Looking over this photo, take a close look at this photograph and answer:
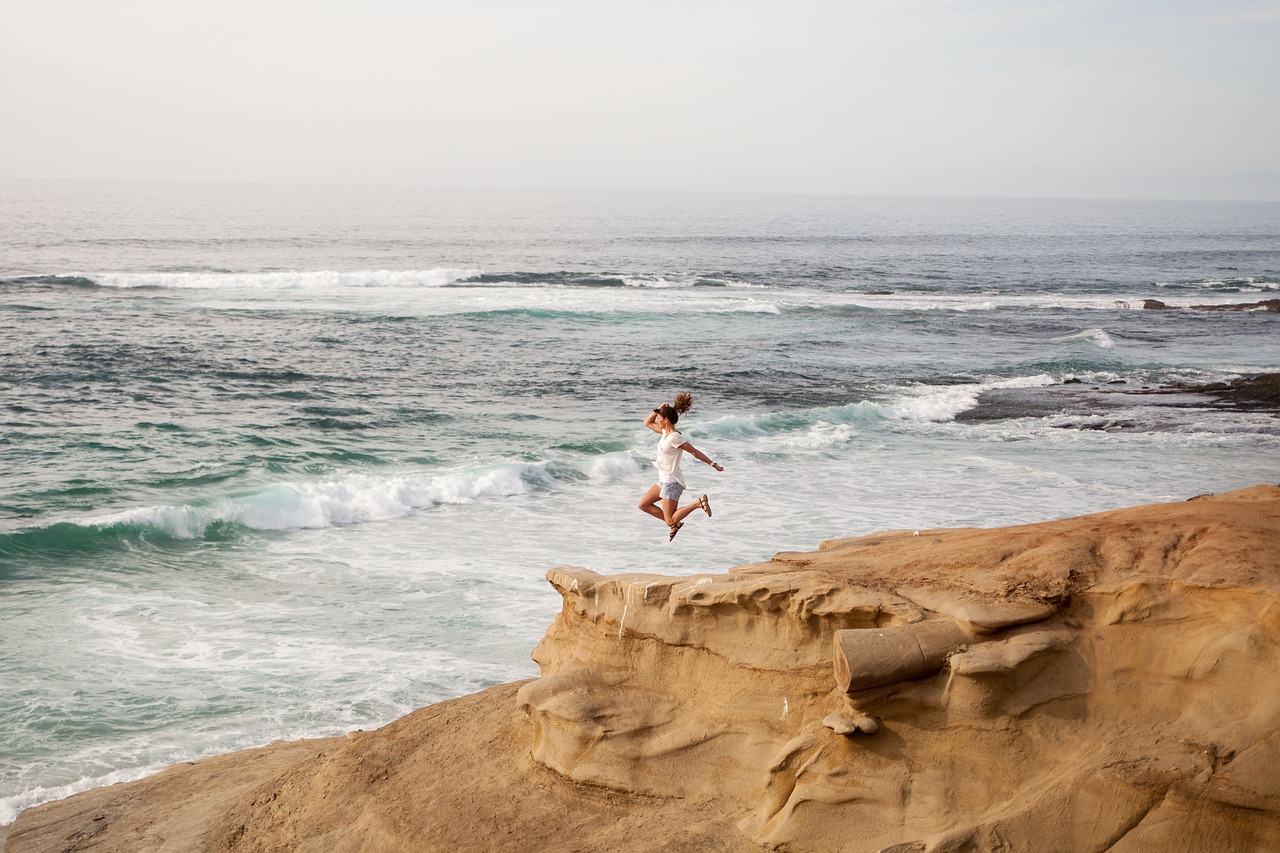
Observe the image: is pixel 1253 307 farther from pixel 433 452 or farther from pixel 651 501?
pixel 651 501

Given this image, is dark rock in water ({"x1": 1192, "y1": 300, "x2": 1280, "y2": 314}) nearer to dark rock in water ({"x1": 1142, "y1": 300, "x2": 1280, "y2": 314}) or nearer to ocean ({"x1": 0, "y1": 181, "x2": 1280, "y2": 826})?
dark rock in water ({"x1": 1142, "y1": 300, "x2": 1280, "y2": 314})

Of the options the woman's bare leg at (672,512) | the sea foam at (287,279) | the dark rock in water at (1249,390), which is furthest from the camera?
the sea foam at (287,279)

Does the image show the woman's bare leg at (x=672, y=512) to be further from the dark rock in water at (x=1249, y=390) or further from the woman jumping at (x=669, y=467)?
the dark rock in water at (x=1249, y=390)

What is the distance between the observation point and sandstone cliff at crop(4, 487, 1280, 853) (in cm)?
550

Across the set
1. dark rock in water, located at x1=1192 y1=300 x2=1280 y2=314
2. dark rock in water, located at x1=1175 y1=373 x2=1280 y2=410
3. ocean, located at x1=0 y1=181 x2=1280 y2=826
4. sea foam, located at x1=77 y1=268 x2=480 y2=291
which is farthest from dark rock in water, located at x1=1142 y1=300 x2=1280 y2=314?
sea foam, located at x1=77 y1=268 x2=480 y2=291

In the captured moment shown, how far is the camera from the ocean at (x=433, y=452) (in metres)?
10.8

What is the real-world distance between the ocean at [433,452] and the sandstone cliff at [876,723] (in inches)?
104

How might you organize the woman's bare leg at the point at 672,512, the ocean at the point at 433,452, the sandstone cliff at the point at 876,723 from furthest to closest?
the ocean at the point at 433,452
the woman's bare leg at the point at 672,512
the sandstone cliff at the point at 876,723

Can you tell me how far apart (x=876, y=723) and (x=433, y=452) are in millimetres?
15266

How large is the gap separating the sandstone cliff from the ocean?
8.64 ft

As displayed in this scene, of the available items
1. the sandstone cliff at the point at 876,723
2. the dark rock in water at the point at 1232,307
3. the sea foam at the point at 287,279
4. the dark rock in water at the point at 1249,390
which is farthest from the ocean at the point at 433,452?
the sandstone cliff at the point at 876,723

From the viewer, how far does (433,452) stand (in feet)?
66.0

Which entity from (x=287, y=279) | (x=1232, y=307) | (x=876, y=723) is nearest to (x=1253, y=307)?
(x=1232, y=307)

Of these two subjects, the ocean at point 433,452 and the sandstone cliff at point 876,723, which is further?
the ocean at point 433,452
